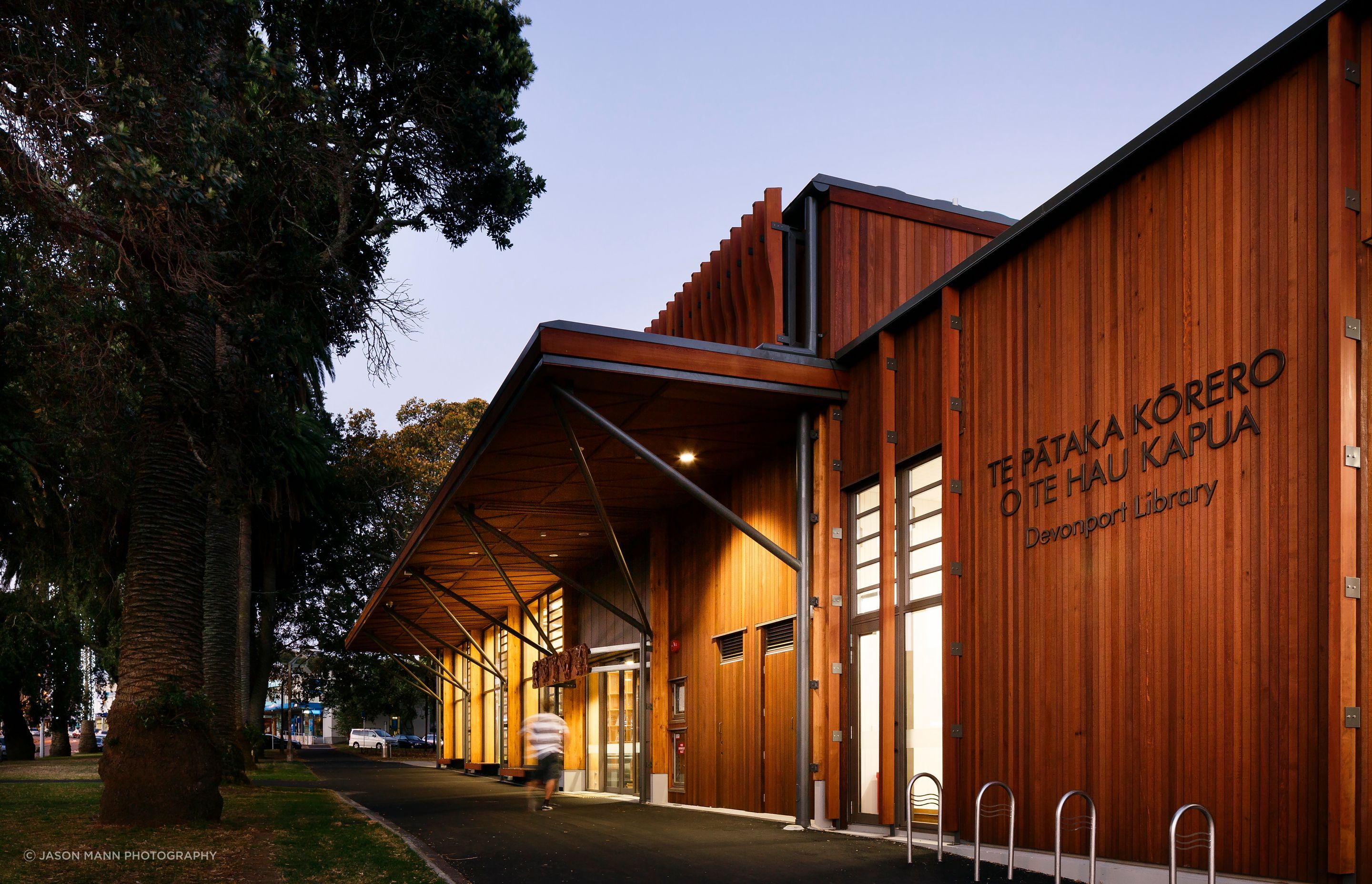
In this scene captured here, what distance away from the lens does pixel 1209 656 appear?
7668 mm

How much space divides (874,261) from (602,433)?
13.2 ft

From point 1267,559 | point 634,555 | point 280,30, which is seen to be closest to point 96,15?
point 280,30

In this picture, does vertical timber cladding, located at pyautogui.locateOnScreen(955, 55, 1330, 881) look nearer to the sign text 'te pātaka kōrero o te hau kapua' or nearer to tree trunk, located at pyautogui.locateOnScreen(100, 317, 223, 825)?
the sign text 'te pātaka kōrero o te hau kapua'

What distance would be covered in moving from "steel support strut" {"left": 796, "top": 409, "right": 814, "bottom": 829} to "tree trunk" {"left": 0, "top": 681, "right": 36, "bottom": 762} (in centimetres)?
3633

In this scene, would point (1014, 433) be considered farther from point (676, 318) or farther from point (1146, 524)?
point (676, 318)

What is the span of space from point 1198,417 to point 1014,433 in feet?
7.42

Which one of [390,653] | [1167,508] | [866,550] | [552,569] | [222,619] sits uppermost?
[1167,508]

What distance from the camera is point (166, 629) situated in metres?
14.0

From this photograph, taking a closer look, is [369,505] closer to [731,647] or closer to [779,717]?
[731,647]

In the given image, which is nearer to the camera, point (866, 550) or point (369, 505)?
point (866, 550)

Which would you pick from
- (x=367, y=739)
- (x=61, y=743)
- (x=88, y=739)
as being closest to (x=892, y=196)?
(x=61, y=743)

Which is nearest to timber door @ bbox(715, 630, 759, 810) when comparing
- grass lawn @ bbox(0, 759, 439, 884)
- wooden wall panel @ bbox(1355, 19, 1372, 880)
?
grass lawn @ bbox(0, 759, 439, 884)

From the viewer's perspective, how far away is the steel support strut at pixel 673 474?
12.7 meters

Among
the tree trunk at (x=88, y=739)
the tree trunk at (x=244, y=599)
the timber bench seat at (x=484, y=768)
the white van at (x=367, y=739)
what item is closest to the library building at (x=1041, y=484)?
the tree trunk at (x=244, y=599)
